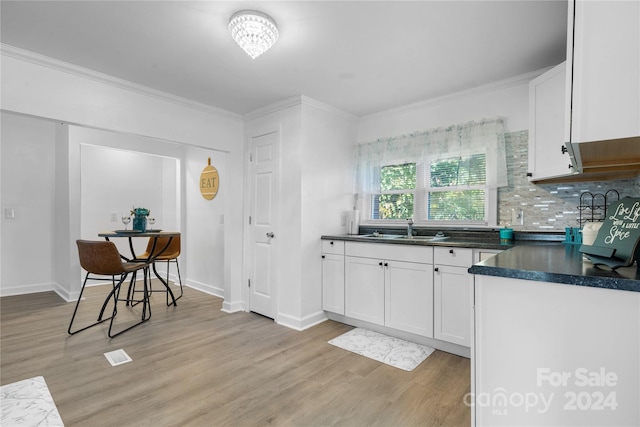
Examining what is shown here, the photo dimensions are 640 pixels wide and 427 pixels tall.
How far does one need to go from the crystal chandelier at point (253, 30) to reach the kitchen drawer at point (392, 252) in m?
1.96

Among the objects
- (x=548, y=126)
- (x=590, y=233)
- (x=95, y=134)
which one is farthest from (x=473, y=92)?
(x=95, y=134)

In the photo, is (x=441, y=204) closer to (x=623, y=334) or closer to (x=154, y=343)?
(x=623, y=334)

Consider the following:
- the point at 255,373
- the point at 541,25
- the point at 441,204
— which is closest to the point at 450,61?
the point at 541,25

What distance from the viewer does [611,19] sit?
1062 millimetres

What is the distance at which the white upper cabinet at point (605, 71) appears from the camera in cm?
104

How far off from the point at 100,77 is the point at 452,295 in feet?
11.4

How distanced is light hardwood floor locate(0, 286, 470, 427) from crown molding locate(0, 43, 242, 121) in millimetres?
2301

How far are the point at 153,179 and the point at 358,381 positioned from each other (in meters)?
5.03

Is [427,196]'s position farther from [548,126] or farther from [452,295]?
[548,126]

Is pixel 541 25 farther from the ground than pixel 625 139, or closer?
farther from the ground

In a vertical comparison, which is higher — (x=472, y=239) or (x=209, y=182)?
(x=209, y=182)

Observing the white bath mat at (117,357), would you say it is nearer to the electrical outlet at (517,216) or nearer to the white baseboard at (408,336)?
the white baseboard at (408,336)

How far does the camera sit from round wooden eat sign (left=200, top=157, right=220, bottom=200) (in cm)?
460

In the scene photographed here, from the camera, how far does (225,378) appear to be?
2.26 m
